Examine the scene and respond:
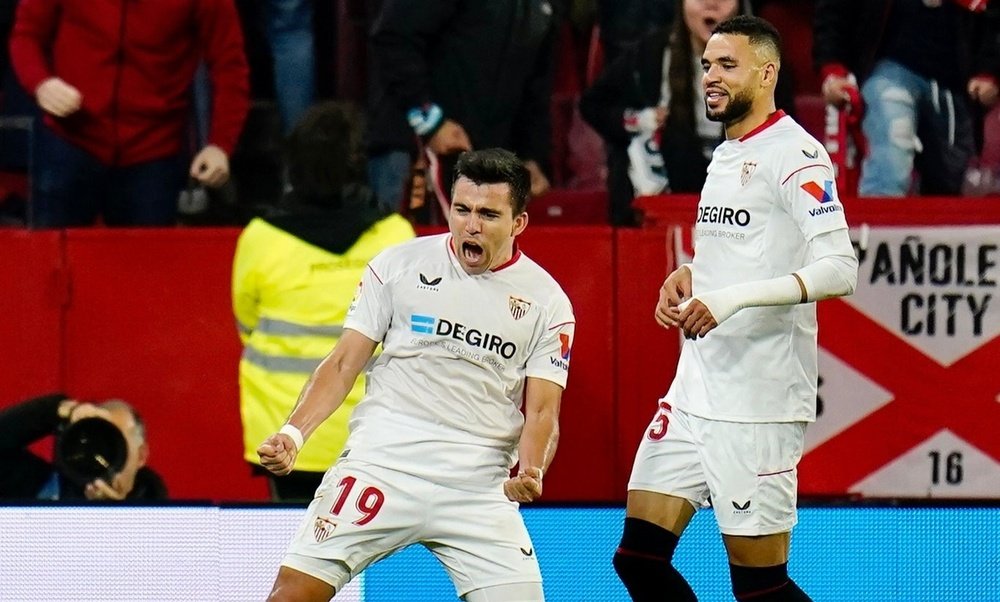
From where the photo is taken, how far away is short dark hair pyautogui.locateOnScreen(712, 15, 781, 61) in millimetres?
5336

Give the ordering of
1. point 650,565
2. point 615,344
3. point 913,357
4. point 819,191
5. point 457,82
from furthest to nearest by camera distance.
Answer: point 457,82 < point 615,344 < point 913,357 < point 650,565 < point 819,191

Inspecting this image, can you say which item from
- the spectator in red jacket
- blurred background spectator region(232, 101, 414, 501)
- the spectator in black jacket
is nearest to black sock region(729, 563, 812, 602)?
blurred background spectator region(232, 101, 414, 501)

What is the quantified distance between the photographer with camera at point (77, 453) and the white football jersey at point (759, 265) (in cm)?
231

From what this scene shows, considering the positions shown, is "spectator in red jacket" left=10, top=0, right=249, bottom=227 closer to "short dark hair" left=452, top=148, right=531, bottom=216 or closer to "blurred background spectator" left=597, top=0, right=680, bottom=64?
"blurred background spectator" left=597, top=0, right=680, bottom=64

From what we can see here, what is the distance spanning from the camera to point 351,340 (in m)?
5.34

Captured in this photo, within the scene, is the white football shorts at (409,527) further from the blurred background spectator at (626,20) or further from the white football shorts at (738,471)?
the blurred background spectator at (626,20)

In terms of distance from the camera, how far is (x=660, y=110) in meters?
7.69

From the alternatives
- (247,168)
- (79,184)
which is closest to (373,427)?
(79,184)

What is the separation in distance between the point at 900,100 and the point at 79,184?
349 centimetres

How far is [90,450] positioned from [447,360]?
1.91 meters

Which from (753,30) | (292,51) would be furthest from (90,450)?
(753,30)

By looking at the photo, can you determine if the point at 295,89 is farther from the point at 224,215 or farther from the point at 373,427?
the point at 373,427

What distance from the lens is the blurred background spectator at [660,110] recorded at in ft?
24.6

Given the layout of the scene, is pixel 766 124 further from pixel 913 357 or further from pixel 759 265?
pixel 913 357
